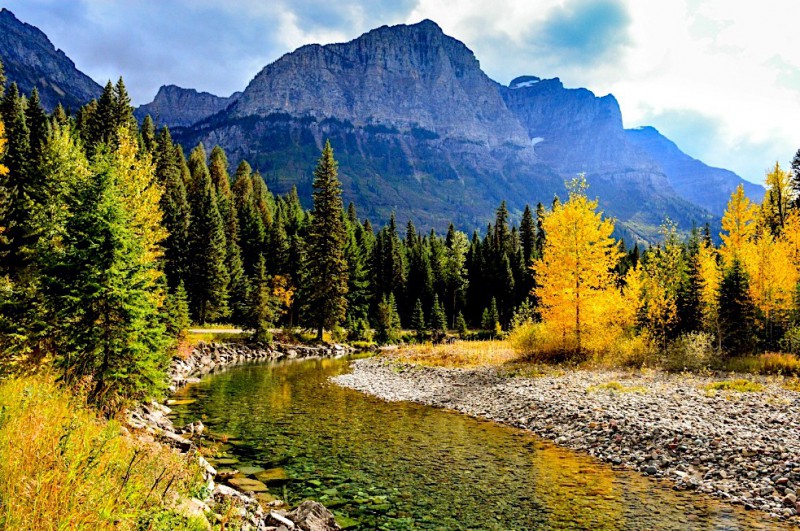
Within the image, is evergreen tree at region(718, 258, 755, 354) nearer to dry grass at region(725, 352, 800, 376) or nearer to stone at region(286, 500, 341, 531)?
dry grass at region(725, 352, 800, 376)

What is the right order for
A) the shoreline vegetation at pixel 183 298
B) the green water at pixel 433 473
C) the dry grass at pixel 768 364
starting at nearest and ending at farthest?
the shoreline vegetation at pixel 183 298, the green water at pixel 433 473, the dry grass at pixel 768 364

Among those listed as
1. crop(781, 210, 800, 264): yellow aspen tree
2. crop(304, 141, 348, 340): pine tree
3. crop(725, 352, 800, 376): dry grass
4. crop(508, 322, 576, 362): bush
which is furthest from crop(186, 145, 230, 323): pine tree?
crop(781, 210, 800, 264): yellow aspen tree

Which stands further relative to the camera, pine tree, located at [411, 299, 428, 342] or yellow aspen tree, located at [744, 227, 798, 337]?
pine tree, located at [411, 299, 428, 342]

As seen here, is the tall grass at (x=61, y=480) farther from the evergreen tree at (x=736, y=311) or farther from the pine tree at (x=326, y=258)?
the pine tree at (x=326, y=258)

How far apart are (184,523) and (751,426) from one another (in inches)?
627

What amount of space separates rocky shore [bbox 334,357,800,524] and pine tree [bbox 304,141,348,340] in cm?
2591

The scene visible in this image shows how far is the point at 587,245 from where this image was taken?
93.2 ft

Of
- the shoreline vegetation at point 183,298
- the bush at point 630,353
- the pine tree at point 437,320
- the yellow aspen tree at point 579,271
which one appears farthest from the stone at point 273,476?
the pine tree at point 437,320

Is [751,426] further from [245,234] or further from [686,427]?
[245,234]

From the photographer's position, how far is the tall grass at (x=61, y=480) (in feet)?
13.5

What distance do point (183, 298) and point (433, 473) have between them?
27.1 m

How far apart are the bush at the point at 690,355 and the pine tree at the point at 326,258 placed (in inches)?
1309

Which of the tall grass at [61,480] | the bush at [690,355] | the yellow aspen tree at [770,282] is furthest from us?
the yellow aspen tree at [770,282]

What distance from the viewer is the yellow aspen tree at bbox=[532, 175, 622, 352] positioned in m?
28.3
